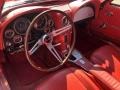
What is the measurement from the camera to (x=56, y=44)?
7.53 ft

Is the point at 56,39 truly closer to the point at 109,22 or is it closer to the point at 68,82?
the point at 68,82

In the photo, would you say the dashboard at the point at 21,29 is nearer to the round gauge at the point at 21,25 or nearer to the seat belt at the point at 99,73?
the round gauge at the point at 21,25

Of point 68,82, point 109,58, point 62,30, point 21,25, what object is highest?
point 21,25

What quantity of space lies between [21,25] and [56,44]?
14.4 inches

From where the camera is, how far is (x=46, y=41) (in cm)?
205

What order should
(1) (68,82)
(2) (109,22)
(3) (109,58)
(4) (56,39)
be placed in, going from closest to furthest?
(1) (68,82), (4) (56,39), (3) (109,58), (2) (109,22)

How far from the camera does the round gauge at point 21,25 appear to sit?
7.02 feet

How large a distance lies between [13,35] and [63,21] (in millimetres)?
461

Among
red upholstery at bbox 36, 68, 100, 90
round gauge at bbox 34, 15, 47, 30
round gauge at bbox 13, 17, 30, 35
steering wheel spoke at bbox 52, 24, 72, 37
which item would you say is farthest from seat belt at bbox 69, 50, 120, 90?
round gauge at bbox 13, 17, 30, 35

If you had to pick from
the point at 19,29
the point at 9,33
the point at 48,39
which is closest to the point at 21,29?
the point at 19,29

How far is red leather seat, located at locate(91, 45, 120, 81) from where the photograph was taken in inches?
90.6

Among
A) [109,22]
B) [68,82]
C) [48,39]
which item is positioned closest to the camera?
[68,82]

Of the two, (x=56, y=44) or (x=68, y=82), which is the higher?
(x=56, y=44)

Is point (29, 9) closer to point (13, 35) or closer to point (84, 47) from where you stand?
point (13, 35)
